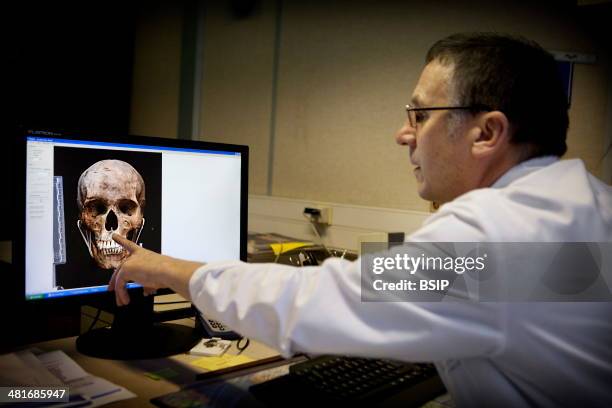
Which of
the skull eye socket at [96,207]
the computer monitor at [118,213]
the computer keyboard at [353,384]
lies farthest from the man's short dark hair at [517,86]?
the skull eye socket at [96,207]

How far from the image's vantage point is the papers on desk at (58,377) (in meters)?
0.86

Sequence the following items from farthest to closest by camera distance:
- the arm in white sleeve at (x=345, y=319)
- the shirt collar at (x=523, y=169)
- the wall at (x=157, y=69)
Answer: the wall at (x=157, y=69) → the shirt collar at (x=523, y=169) → the arm in white sleeve at (x=345, y=319)

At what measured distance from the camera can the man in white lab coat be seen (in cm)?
68

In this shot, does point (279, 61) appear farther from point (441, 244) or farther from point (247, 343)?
point (441, 244)

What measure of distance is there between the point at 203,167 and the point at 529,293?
78cm

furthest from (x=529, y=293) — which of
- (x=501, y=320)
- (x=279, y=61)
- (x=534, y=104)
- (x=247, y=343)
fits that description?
(x=279, y=61)

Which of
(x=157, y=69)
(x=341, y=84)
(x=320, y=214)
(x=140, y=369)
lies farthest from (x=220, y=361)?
(x=157, y=69)

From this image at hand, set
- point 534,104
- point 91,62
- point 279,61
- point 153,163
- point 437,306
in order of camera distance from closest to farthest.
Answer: point 437,306, point 534,104, point 153,163, point 279,61, point 91,62

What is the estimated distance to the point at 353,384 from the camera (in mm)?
914

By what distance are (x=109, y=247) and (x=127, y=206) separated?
9 centimetres

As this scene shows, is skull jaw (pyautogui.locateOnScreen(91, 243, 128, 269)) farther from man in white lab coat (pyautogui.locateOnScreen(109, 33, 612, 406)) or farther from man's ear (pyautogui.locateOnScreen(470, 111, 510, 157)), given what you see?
man's ear (pyautogui.locateOnScreen(470, 111, 510, 157))

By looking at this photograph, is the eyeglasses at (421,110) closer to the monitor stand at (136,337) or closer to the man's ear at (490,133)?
the man's ear at (490,133)

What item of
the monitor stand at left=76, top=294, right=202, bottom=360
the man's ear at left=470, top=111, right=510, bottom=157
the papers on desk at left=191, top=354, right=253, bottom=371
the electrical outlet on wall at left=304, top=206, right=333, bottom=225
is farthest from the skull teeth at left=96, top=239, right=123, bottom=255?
the electrical outlet on wall at left=304, top=206, right=333, bottom=225

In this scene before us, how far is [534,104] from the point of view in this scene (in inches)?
33.5
